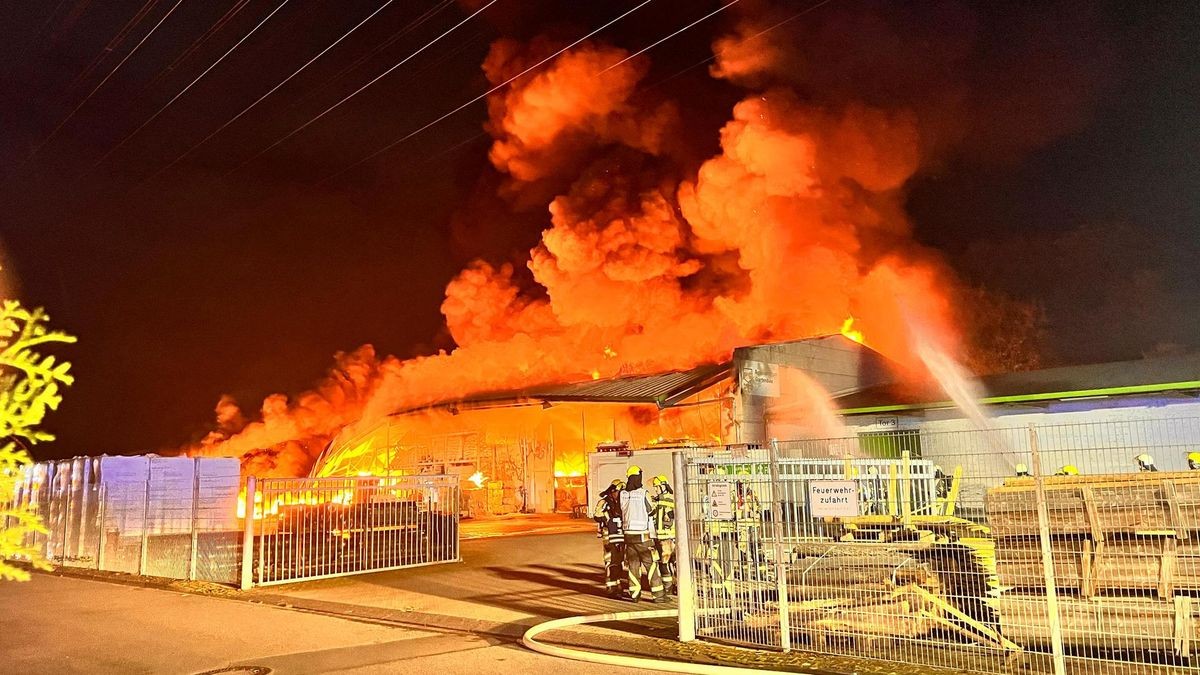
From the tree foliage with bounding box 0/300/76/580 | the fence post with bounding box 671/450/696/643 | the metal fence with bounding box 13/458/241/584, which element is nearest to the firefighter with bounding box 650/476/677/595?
the fence post with bounding box 671/450/696/643

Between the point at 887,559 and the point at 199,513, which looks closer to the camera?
the point at 887,559

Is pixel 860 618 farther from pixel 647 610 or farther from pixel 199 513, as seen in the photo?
pixel 199 513

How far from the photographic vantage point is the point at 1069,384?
19.2 meters

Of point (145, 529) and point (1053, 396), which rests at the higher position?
point (1053, 396)

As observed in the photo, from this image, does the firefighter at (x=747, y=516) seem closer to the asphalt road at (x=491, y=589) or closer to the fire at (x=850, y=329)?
the asphalt road at (x=491, y=589)

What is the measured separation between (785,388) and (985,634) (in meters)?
17.1

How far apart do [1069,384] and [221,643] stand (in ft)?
60.3

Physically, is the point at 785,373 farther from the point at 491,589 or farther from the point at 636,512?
the point at 491,589

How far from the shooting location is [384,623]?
33.2 feet

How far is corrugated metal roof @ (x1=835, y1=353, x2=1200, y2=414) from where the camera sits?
58.3 feet

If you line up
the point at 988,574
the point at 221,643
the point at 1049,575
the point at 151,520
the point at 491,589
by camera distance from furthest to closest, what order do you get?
the point at 151,520, the point at 491,589, the point at 221,643, the point at 988,574, the point at 1049,575

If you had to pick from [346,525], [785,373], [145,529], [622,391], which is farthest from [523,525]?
[145,529]

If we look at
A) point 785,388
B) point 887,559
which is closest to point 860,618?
point 887,559

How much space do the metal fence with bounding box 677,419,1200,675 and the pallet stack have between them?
0.01 meters
